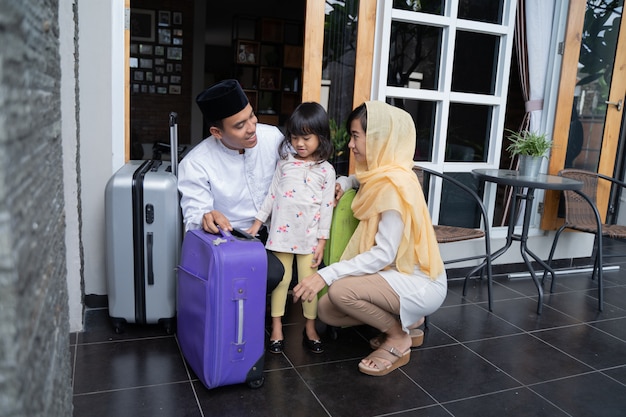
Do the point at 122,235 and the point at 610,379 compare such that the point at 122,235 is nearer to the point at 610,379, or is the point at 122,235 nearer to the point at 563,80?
the point at 610,379

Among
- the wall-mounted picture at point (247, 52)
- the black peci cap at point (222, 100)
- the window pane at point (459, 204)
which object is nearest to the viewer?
the black peci cap at point (222, 100)

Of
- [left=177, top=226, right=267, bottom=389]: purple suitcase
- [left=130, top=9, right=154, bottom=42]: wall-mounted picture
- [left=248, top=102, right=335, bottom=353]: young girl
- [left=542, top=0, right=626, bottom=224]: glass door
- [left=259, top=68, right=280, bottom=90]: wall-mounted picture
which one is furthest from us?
[left=130, top=9, right=154, bottom=42]: wall-mounted picture

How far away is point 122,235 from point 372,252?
3.73ft

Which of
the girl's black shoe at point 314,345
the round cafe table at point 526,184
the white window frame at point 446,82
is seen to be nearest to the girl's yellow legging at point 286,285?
the girl's black shoe at point 314,345

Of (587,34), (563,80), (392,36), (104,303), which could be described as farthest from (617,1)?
(104,303)

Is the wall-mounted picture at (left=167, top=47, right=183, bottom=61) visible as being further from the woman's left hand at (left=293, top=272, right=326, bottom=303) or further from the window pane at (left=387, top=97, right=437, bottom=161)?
the woman's left hand at (left=293, top=272, right=326, bottom=303)

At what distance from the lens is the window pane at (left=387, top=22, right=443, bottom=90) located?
3070 mm

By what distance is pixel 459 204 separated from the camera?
3.47 metres

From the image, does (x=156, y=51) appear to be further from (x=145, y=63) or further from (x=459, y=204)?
(x=459, y=204)

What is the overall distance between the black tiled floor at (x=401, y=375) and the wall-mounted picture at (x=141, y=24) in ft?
19.1

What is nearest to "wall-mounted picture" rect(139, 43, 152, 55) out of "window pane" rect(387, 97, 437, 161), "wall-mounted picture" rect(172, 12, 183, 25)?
"wall-mounted picture" rect(172, 12, 183, 25)

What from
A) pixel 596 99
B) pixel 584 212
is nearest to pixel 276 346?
pixel 584 212

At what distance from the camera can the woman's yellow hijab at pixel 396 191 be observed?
6.81 ft

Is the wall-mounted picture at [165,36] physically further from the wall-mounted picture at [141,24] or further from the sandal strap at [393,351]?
the sandal strap at [393,351]
